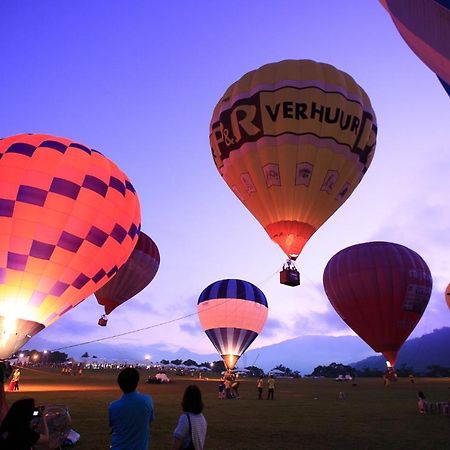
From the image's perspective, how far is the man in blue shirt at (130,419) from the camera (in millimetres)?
3818

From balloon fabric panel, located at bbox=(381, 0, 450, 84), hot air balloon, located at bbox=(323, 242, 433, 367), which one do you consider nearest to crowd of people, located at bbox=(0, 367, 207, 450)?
balloon fabric panel, located at bbox=(381, 0, 450, 84)

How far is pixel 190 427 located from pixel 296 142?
13.9 m

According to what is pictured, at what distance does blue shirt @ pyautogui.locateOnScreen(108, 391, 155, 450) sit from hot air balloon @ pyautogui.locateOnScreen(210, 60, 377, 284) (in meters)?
13.4

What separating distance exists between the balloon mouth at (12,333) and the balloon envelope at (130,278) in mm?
12032

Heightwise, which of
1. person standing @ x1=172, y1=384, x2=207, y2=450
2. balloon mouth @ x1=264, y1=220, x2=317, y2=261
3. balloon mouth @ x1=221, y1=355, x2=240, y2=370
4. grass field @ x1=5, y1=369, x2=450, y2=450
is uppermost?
balloon mouth @ x1=264, y1=220, x2=317, y2=261

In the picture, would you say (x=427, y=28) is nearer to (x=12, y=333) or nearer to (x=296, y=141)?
(x=296, y=141)

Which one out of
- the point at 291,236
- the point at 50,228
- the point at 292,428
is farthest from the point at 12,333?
the point at 291,236

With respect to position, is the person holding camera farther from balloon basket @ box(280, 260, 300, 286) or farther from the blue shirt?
balloon basket @ box(280, 260, 300, 286)

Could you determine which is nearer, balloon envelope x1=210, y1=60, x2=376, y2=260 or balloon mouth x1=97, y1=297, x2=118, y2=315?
→ balloon envelope x1=210, y1=60, x2=376, y2=260

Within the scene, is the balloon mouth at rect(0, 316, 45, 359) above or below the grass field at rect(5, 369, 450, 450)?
above

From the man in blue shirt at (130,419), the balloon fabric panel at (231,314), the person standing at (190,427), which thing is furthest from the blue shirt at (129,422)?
the balloon fabric panel at (231,314)

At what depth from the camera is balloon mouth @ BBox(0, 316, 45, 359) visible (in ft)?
38.5

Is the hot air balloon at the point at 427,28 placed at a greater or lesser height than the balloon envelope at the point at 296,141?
lesser

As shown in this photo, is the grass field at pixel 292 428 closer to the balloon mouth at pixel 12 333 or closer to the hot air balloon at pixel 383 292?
the balloon mouth at pixel 12 333
